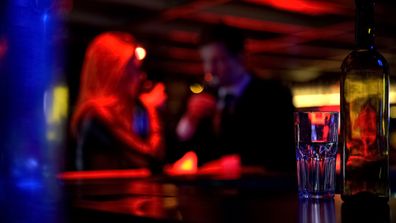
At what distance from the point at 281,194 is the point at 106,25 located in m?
4.61

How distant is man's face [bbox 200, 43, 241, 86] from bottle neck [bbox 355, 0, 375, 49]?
6.33 feet

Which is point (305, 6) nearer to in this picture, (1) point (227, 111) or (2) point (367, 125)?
(1) point (227, 111)

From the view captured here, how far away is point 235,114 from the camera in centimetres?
266

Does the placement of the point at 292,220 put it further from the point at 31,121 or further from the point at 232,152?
the point at 232,152

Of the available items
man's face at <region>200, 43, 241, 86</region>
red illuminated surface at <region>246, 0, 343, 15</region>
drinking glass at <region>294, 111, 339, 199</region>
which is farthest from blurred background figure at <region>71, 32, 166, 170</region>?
red illuminated surface at <region>246, 0, 343, 15</region>

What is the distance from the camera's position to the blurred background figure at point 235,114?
254 centimetres

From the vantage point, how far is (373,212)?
695 millimetres

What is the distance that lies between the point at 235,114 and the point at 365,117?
183 centimetres

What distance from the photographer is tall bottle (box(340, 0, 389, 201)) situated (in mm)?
810

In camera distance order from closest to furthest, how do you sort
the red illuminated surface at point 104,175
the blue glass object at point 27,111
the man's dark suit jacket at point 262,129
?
the blue glass object at point 27,111, the red illuminated surface at point 104,175, the man's dark suit jacket at point 262,129

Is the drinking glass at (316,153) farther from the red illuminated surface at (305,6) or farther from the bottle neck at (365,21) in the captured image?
the red illuminated surface at (305,6)

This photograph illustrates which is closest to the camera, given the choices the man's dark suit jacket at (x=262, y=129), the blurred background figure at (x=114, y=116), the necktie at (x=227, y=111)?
the blurred background figure at (x=114, y=116)

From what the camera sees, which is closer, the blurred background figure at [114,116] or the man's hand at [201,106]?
the blurred background figure at [114,116]

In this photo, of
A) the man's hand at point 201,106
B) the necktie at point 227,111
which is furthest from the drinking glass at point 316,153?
the man's hand at point 201,106
